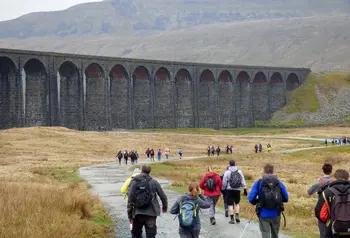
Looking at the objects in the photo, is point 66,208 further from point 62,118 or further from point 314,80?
point 314,80

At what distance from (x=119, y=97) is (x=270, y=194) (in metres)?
79.7

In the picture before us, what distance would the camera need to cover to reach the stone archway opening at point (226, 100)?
109812mm

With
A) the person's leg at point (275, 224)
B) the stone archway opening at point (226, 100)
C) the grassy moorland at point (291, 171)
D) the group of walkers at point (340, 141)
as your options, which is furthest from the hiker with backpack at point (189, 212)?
the stone archway opening at point (226, 100)

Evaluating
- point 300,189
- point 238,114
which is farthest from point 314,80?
point 300,189

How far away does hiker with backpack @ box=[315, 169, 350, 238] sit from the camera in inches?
346

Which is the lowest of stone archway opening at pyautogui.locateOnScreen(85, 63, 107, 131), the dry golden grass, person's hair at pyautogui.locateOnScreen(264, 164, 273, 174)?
the dry golden grass

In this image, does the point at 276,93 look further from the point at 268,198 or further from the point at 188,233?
the point at 188,233

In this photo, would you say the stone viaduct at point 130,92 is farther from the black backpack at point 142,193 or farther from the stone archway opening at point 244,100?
the black backpack at point 142,193

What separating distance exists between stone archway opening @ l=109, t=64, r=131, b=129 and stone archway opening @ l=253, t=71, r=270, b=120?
1492 inches

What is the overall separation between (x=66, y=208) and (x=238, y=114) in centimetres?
9938

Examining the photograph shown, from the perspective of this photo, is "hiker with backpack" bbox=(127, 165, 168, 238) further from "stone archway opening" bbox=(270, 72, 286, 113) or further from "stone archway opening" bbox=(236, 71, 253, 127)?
"stone archway opening" bbox=(270, 72, 286, 113)

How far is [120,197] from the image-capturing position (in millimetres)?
22188

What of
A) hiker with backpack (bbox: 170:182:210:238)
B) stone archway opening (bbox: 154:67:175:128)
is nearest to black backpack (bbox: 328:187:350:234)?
hiker with backpack (bbox: 170:182:210:238)

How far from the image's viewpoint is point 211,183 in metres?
15.1
